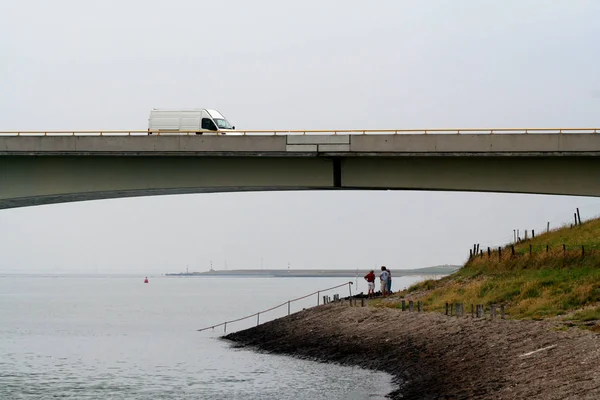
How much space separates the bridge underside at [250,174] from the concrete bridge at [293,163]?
0.14 ft

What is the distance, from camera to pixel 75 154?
40.2 m

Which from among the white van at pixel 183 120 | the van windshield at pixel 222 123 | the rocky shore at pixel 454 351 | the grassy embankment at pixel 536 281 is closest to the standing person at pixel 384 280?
the grassy embankment at pixel 536 281

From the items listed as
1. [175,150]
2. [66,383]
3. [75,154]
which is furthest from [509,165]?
[66,383]

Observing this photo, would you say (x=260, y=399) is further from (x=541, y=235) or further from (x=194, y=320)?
(x=194, y=320)

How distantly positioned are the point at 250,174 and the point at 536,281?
15043 mm

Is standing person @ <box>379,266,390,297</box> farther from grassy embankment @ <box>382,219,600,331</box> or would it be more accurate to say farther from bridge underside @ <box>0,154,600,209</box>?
bridge underside @ <box>0,154,600,209</box>

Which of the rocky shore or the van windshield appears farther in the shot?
the van windshield

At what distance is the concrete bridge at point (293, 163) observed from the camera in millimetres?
39312

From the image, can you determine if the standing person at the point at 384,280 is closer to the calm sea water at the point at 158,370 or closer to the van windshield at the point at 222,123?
the calm sea water at the point at 158,370

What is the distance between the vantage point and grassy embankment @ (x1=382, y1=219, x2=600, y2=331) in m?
39.5

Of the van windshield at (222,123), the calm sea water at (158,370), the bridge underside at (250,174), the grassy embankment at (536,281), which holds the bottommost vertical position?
the calm sea water at (158,370)

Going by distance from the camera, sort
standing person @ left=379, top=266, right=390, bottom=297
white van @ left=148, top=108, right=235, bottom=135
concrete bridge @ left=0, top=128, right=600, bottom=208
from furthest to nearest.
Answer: standing person @ left=379, top=266, right=390, bottom=297 → white van @ left=148, top=108, right=235, bottom=135 → concrete bridge @ left=0, top=128, right=600, bottom=208

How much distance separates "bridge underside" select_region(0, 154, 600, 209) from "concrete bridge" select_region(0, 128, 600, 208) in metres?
0.04

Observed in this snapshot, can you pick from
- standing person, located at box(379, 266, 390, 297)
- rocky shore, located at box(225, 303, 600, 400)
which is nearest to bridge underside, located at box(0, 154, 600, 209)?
rocky shore, located at box(225, 303, 600, 400)
